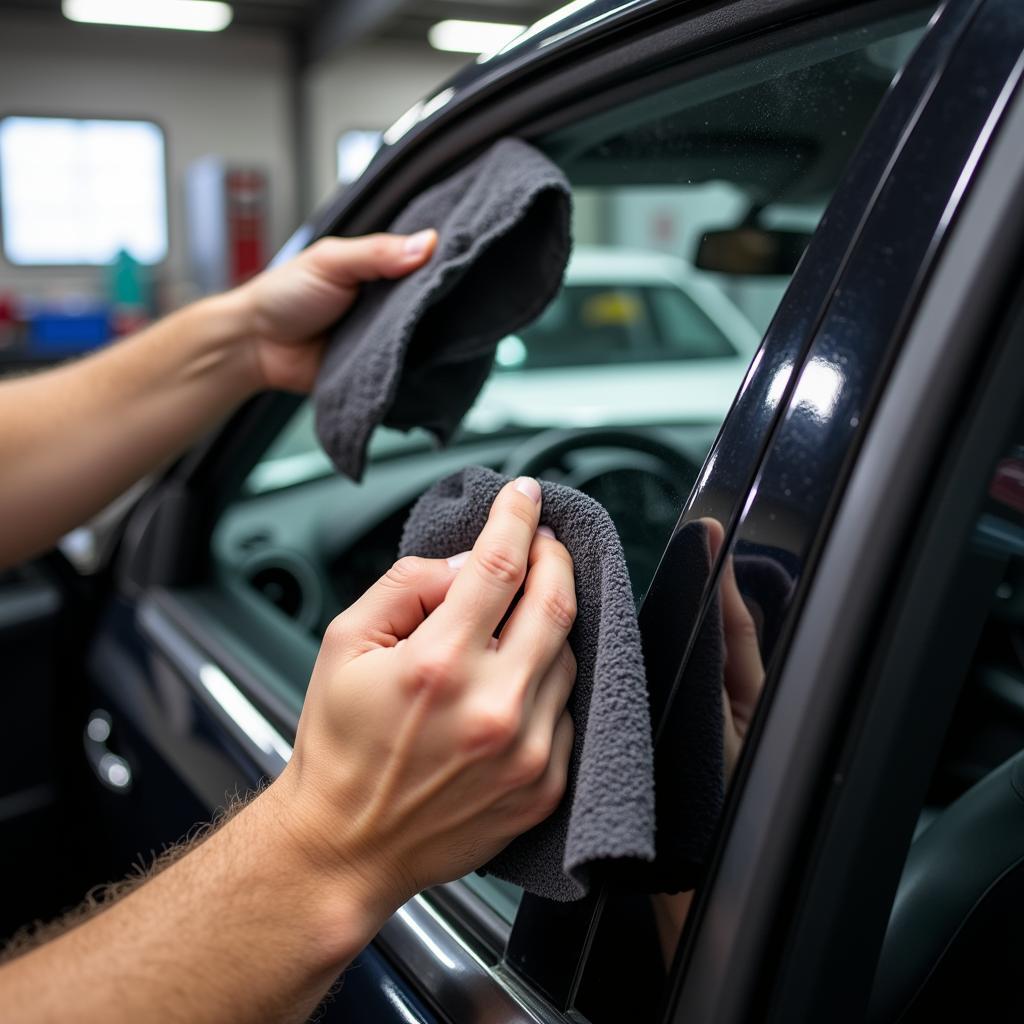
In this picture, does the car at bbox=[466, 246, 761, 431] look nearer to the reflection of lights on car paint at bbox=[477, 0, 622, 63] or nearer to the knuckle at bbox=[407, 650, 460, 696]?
the reflection of lights on car paint at bbox=[477, 0, 622, 63]

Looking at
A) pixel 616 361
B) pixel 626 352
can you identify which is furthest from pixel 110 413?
pixel 626 352

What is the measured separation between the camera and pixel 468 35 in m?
8.58

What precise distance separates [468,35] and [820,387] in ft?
29.8

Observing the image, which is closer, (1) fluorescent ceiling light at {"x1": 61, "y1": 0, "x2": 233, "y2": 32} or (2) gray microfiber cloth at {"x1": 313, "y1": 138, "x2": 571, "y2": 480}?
(2) gray microfiber cloth at {"x1": 313, "y1": 138, "x2": 571, "y2": 480}

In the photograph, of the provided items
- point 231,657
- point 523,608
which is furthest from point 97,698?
point 523,608

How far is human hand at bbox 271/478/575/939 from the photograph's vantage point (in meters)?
0.54

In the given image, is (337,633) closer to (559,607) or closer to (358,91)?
(559,607)

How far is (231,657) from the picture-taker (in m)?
→ 1.12

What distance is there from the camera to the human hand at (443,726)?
1.77 feet

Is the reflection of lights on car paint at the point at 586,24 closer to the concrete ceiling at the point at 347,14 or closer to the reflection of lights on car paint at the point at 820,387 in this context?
the reflection of lights on car paint at the point at 820,387

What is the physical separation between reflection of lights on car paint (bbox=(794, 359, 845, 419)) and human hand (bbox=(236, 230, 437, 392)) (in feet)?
1.65

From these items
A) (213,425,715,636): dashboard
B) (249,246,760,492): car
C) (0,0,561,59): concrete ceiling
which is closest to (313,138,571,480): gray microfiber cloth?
(213,425,715,636): dashboard

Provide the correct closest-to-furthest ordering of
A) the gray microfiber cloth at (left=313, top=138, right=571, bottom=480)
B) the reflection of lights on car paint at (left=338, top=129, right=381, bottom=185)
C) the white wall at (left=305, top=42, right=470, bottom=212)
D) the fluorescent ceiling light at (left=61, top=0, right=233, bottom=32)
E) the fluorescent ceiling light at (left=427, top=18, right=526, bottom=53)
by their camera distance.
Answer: the gray microfiber cloth at (left=313, top=138, right=571, bottom=480) → the fluorescent ceiling light at (left=61, top=0, right=233, bottom=32) → the fluorescent ceiling light at (left=427, top=18, right=526, bottom=53) → the white wall at (left=305, top=42, right=470, bottom=212) → the reflection of lights on car paint at (left=338, top=129, right=381, bottom=185)

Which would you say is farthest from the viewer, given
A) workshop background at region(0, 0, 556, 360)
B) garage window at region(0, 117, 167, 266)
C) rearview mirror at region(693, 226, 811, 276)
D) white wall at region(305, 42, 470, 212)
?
white wall at region(305, 42, 470, 212)
